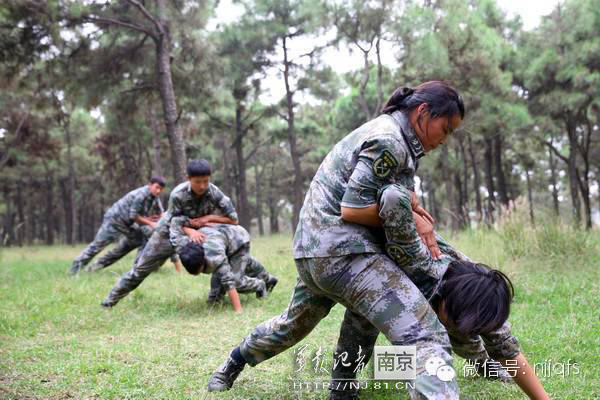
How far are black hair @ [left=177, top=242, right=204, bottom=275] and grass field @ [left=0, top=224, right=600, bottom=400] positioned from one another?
549 millimetres

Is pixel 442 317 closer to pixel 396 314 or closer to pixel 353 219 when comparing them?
pixel 396 314

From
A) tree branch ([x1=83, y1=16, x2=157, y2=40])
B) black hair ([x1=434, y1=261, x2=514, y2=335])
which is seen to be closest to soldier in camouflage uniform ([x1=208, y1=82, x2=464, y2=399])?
black hair ([x1=434, y1=261, x2=514, y2=335])

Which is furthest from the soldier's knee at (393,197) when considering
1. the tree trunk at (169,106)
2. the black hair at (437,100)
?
the tree trunk at (169,106)

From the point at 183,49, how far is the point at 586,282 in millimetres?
9626

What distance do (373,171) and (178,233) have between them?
373 centimetres

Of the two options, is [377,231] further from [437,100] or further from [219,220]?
[219,220]

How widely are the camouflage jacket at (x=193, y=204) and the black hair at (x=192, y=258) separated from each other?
85cm

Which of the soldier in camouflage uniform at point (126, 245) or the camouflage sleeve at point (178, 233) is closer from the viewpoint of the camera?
the camouflage sleeve at point (178, 233)

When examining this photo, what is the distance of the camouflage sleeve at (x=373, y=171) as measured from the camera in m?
2.12

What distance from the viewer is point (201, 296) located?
6.24 m

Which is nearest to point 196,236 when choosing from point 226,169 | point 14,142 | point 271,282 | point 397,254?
point 271,282

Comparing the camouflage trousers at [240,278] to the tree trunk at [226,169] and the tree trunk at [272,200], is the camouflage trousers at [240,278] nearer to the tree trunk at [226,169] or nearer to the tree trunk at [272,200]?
the tree trunk at [226,169]

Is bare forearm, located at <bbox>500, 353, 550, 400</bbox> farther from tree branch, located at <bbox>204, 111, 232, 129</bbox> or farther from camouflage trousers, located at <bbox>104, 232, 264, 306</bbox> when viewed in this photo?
tree branch, located at <bbox>204, 111, 232, 129</bbox>

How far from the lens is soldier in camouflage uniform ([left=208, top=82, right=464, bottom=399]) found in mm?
2078
